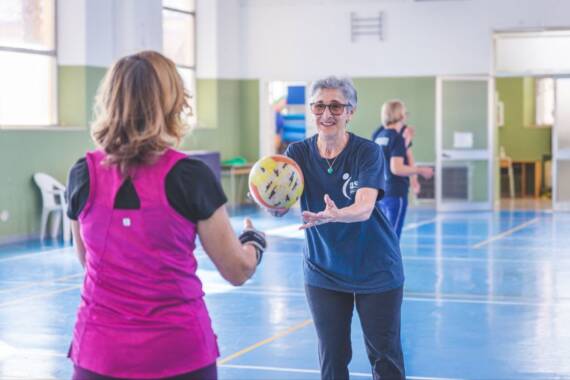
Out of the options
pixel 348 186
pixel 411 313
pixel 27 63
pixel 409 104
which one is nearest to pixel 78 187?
pixel 348 186

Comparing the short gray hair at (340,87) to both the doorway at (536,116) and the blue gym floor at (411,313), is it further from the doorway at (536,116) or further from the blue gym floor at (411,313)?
the doorway at (536,116)

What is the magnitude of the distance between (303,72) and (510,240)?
25.3 ft

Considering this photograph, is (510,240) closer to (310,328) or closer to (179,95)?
(310,328)

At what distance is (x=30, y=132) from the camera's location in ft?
47.9

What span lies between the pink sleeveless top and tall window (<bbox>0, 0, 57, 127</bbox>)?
12449 millimetres

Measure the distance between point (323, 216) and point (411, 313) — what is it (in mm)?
4687

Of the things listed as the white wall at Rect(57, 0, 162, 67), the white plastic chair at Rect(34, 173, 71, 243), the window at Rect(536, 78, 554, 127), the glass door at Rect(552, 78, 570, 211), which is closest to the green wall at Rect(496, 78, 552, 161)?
the window at Rect(536, 78, 554, 127)

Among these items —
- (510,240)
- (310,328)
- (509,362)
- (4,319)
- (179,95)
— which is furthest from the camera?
(510,240)

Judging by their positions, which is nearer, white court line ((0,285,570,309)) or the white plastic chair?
white court line ((0,285,570,309))

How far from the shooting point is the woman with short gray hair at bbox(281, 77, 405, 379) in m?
4.30

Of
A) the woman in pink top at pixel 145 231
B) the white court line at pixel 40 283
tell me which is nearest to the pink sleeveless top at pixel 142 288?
the woman in pink top at pixel 145 231

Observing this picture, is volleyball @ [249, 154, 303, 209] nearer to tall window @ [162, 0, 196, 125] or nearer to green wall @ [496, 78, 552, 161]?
tall window @ [162, 0, 196, 125]

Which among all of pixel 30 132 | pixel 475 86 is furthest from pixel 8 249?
pixel 475 86

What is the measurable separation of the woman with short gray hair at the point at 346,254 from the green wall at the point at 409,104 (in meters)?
15.7
